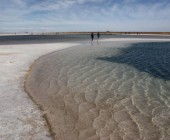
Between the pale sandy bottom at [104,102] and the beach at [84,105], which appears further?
the pale sandy bottom at [104,102]

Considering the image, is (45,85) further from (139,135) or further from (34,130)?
(139,135)

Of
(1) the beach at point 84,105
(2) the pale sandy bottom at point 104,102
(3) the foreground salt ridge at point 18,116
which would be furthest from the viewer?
(2) the pale sandy bottom at point 104,102

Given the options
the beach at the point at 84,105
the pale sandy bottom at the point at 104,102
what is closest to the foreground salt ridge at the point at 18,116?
the beach at the point at 84,105

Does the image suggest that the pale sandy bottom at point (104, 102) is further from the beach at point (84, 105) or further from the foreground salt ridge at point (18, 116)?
the foreground salt ridge at point (18, 116)

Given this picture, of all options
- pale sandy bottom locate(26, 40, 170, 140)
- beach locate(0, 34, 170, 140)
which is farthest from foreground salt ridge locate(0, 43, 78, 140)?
pale sandy bottom locate(26, 40, 170, 140)

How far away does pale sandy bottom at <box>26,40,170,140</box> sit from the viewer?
6.75 meters

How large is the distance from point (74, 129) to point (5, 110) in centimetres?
261

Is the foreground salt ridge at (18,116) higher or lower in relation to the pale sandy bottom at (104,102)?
higher

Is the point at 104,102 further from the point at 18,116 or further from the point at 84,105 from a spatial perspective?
the point at 18,116

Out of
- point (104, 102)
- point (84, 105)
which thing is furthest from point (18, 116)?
point (104, 102)

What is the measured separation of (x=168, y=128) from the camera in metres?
6.94

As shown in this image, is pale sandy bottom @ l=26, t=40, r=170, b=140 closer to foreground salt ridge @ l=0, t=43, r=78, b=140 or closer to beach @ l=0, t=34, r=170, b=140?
beach @ l=0, t=34, r=170, b=140

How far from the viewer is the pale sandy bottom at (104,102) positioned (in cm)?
675

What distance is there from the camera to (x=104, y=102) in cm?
930
